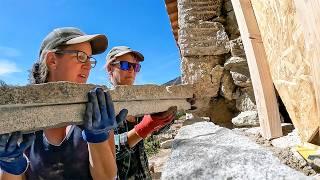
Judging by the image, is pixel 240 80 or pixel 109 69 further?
pixel 240 80

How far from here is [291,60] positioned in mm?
2119

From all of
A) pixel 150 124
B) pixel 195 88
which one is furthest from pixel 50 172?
pixel 195 88

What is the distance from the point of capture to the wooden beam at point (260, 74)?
246 cm

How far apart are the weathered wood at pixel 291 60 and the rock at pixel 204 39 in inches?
48.7

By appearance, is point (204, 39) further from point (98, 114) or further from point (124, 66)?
point (98, 114)

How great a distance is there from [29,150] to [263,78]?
65.0 inches

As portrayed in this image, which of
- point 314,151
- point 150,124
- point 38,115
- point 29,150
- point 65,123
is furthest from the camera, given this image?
point 150,124

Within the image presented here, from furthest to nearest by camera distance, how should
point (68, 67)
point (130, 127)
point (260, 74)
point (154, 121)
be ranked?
point (130, 127) < point (154, 121) < point (260, 74) < point (68, 67)

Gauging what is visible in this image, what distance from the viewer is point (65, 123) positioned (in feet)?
5.06

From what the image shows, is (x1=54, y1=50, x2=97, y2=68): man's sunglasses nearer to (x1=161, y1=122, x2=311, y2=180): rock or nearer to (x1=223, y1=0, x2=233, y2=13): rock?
(x1=161, y1=122, x2=311, y2=180): rock

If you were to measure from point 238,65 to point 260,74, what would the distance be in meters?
1.08

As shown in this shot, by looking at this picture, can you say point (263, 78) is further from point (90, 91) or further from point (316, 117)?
point (90, 91)

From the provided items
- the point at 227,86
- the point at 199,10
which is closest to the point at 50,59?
the point at 227,86

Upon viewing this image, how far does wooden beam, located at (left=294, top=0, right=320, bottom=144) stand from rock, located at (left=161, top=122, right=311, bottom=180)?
487mm
